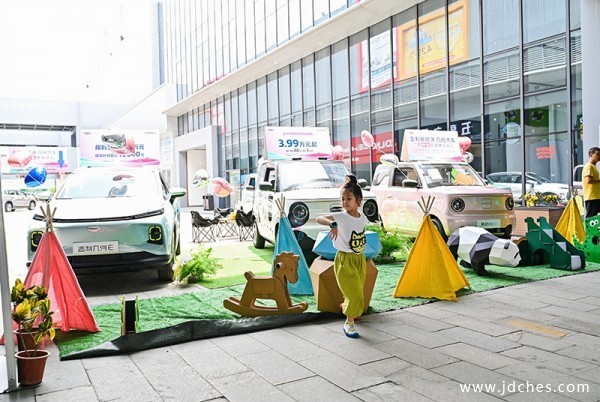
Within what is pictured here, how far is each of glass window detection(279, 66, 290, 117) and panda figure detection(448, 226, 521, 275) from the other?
1670cm

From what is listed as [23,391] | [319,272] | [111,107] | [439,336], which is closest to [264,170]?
[319,272]

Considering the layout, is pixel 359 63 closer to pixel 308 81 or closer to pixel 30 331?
pixel 308 81

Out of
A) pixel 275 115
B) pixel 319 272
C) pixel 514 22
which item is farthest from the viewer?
pixel 275 115

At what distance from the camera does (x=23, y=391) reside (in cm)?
357

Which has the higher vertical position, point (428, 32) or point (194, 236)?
point (428, 32)

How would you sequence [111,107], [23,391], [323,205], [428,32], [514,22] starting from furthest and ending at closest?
1. [111,107]
2. [428,32]
3. [514,22]
4. [323,205]
5. [23,391]

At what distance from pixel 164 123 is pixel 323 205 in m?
31.3

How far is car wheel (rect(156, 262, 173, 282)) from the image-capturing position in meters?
7.49

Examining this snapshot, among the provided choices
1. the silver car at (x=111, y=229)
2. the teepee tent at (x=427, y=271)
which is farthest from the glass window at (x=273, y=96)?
the teepee tent at (x=427, y=271)

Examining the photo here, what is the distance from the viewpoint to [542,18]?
12664 mm

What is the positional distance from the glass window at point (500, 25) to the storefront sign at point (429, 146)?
11.9ft

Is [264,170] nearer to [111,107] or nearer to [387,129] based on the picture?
[387,129]

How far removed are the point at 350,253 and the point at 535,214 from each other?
26.8 ft

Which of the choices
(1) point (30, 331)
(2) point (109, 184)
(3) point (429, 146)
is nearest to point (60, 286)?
(1) point (30, 331)
